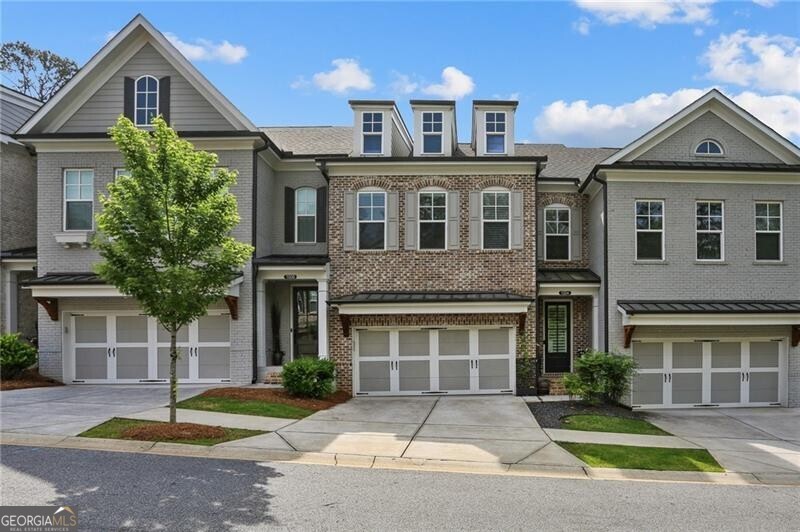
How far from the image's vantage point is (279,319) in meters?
16.5

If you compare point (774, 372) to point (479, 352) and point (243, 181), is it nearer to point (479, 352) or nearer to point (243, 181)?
point (479, 352)

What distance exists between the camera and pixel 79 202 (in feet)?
49.3

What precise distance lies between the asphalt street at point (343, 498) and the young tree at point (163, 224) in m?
2.60

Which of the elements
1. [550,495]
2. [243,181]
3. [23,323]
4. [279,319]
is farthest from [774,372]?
[23,323]

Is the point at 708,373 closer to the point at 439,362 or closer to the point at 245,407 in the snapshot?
the point at 439,362

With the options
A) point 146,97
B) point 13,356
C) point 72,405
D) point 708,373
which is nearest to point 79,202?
point 146,97

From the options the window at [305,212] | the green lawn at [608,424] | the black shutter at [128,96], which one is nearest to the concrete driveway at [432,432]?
the green lawn at [608,424]

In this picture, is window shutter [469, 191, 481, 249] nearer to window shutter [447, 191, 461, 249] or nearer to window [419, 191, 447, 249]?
window shutter [447, 191, 461, 249]

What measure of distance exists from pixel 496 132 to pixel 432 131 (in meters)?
1.96

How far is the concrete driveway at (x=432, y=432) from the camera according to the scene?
28.8ft

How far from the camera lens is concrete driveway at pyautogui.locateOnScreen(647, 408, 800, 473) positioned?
29.4 ft

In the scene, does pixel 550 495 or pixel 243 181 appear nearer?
pixel 550 495

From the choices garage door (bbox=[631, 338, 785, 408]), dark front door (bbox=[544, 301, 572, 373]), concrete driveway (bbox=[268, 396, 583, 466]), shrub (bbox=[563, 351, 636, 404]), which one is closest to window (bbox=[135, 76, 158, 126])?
Result: concrete driveway (bbox=[268, 396, 583, 466])

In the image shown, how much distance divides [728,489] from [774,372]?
9751 mm
